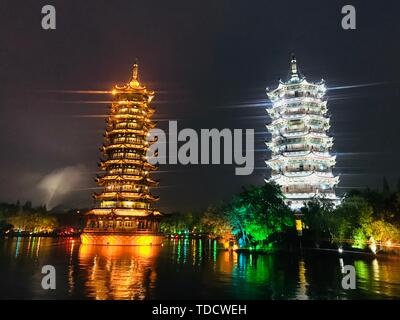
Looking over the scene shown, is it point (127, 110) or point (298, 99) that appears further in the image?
point (127, 110)

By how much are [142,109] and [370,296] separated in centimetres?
6613

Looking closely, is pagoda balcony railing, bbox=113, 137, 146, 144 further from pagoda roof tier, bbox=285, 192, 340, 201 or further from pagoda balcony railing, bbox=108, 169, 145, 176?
pagoda roof tier, bbox=285, 192, 340, 201

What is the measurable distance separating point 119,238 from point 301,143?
40970mm

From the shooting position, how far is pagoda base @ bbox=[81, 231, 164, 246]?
6261 cm

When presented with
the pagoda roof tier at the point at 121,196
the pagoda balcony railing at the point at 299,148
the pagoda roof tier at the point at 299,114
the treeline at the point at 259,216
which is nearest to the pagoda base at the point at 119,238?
the pagoda roof tier at the point at 121,196

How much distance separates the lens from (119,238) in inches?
2472

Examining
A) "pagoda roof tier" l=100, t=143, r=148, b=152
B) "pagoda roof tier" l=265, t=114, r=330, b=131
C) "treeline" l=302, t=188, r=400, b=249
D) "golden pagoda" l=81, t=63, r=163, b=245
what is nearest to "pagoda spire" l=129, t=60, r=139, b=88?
"golden pagoda" l=81, t=63, r=163, b=245

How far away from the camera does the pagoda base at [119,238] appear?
205 ft

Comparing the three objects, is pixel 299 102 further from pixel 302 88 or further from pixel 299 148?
pixel 299 148

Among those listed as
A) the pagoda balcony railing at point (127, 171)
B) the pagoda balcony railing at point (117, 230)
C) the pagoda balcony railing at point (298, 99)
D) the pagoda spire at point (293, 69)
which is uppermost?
the pagoda spire at point (293, 69)

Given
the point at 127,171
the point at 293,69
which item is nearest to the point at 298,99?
the point at 293,69

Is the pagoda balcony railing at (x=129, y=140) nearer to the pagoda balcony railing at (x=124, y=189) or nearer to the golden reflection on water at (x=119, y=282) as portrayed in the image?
the pagoda balcony railing at (x=124, y=189)
